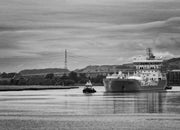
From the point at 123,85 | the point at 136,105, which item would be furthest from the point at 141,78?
the point at 136,105

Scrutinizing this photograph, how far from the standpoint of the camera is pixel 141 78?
4663 inches

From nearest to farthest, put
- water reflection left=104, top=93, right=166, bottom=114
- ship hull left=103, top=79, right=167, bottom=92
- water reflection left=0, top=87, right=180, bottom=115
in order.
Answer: water reflection left=0, top=87, right=180, bottom=115 < water reflection left=104, top=93, right=166, bottom=114 < ship hull left=103, top=79, right=167, bottom=92

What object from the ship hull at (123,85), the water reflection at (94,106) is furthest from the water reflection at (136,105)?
the ship hull at (123,85)

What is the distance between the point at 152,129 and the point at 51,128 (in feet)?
23.3

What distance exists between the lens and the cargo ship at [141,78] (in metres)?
112

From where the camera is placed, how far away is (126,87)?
113562mm

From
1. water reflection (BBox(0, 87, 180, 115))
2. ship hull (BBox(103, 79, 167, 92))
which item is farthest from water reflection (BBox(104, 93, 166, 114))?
ship hull (BBox(103, 79, 167, 92))

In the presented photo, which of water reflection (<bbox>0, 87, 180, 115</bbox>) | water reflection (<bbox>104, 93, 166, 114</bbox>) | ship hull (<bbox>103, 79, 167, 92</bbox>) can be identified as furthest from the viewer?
ship hull (<bbox>103, 79, 167, 92</bbox>)

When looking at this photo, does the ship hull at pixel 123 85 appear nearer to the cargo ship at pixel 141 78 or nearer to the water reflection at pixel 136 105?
the cargo ship at pixel 141 78

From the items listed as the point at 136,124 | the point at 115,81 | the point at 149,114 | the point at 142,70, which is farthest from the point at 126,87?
the point at 136,124

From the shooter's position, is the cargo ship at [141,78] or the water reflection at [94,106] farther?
the cargo ship at [141,78]

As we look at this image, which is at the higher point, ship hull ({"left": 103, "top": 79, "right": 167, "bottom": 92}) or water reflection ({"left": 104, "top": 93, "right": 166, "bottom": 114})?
ship hull ({"left": 103, "top": 79, "right": 167, "bottom": 92})

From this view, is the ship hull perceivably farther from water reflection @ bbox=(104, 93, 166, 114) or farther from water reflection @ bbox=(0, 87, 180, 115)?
water reflection @ bbox=(104, 93, 166, 114)

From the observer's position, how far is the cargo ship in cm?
11200
